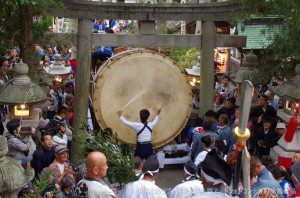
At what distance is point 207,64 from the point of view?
36.0ft

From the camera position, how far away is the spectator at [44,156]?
24.1 feet

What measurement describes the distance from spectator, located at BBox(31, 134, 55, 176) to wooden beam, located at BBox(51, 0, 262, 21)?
3.53m

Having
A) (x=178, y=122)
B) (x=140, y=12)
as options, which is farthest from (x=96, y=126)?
(x=140, y=12)

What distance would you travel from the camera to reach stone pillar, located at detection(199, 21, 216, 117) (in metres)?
10.9

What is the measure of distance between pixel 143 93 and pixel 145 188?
545 centimetres

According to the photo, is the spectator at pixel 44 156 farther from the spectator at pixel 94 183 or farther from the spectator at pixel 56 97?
the spectator at pixel 56 97

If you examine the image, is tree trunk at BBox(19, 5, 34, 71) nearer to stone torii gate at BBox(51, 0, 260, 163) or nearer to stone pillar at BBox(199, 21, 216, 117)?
stone torii gate at BBox(51, 0, 260, 163)

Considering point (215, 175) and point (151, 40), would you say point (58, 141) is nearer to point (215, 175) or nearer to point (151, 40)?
point (151, 40)

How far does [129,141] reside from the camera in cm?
1086

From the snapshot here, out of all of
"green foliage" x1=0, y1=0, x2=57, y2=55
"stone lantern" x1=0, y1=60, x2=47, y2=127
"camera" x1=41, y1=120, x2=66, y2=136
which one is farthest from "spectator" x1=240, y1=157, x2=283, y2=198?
"green foliage" x1=0, y1=0, x2=57, y2=55

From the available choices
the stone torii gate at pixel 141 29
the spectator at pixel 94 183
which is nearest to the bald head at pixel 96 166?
the spectator at pixel 94 183

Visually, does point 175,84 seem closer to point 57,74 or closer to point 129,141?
point 129,141

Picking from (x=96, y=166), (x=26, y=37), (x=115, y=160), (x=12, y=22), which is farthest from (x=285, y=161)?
(x=12, y=22)

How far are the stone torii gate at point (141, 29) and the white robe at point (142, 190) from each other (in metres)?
4.90
